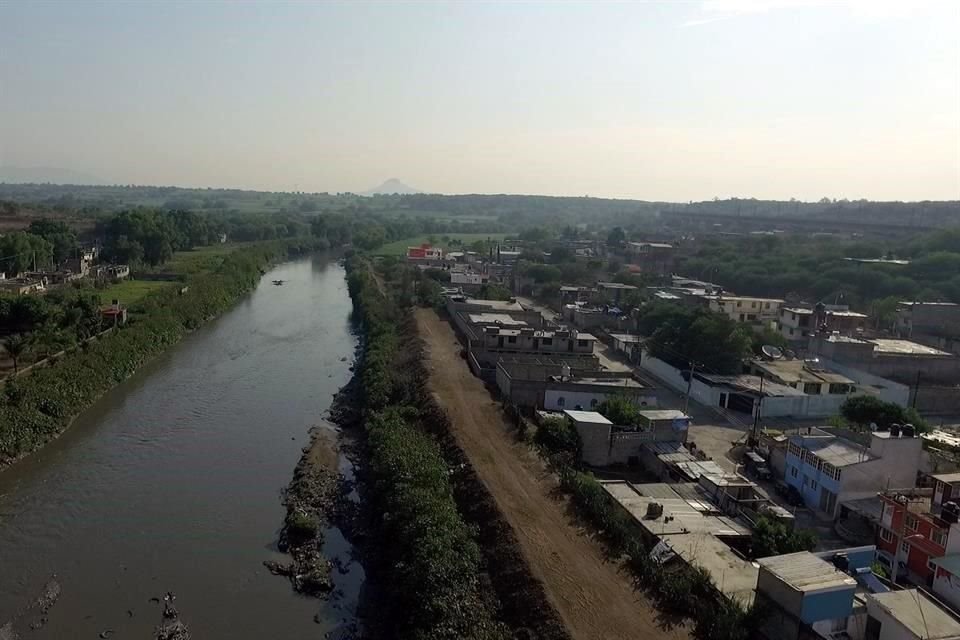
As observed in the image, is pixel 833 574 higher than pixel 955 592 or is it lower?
higher

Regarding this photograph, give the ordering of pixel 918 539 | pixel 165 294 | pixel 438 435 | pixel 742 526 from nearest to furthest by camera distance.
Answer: pixel 918 539 → pixel 742 526 → pixel 438 435 → pixel 165 294

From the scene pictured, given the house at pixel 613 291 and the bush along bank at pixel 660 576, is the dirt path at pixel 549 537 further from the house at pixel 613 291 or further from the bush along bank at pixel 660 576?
the house at pixel 613 291

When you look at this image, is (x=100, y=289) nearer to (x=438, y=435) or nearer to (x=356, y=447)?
(x=356, y=447)

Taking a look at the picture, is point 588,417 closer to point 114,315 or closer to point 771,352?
point 771,352

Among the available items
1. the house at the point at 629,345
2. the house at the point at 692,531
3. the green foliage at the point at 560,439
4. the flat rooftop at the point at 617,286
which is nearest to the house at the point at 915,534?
the house at the point at 692,531

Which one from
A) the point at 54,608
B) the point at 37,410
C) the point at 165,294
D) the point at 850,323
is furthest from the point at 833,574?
the point at 165,294

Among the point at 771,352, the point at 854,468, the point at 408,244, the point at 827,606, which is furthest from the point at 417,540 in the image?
the point at 408,244

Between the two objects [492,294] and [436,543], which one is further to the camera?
[492,294]

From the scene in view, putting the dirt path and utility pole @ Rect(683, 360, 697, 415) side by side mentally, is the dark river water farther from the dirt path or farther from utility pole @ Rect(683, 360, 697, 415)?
utility pole @ Rect(683, 360, 697, 415)
